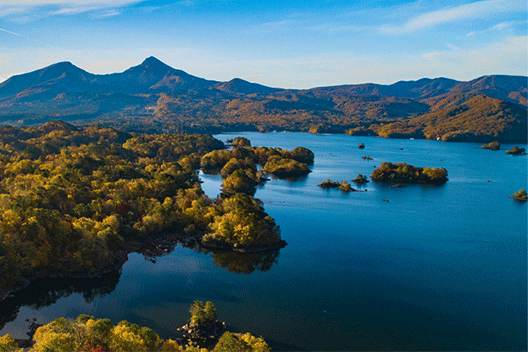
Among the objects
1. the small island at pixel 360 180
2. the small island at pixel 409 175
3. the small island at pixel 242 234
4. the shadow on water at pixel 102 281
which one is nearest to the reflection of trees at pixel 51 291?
the shadow on water at pixel 102 281

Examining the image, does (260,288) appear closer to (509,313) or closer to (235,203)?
(235,203)

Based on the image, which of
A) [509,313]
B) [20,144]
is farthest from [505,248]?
[20,144]

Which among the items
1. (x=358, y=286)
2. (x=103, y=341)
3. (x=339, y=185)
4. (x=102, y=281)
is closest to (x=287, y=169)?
(x=339, y=185)

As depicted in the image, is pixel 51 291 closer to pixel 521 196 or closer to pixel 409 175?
pixel 409 175

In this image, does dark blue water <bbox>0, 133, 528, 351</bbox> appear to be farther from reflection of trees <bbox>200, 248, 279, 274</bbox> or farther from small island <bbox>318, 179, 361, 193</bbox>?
small island <bbox>318, 179, 361, 193</bbox>

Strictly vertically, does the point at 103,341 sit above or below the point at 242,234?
below

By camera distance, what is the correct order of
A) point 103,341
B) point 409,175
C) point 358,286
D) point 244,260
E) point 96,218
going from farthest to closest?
1. point 409,175
2. point 96,218
3. point 244,260
4. point 358,286
5. point 103,341

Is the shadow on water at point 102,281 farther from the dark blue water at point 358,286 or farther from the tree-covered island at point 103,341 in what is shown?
the tree-covered island at point 103,341

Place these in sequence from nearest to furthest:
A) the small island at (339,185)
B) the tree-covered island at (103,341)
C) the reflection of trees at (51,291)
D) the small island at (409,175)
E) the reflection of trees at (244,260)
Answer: the tree-covered island at (103,341) < the reflection of trees at (51,291) < the reflection of trees at (244,260) < the small island at (339,185) < the small island at (409,175)
